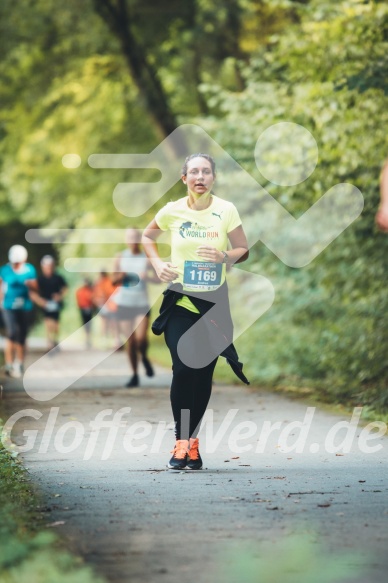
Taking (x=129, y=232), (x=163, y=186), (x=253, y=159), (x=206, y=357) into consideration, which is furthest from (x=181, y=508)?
(x=163, y=186)

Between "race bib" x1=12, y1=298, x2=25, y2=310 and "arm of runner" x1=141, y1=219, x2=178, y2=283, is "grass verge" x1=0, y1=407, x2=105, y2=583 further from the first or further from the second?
"race bib" x1=12, y1=298, x2=25, y2=310

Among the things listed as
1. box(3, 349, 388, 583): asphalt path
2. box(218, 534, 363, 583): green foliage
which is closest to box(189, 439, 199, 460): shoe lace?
box(3, 349, 388, 583): asphalt path

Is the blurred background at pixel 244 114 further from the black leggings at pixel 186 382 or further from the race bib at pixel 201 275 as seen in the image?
the race bib at pixel 201 275

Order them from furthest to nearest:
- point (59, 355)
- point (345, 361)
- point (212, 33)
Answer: point (59, 355)
point (212, 33)
point (345, 361)

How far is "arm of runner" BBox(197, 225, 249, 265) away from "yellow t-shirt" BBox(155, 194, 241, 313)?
52 mm

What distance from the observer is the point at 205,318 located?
7.74 meters

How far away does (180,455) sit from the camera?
7668 mm

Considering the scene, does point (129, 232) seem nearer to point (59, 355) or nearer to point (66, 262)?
point (59, 355)

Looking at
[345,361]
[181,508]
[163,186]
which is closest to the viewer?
[181,508]

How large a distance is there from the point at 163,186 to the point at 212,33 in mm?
5306

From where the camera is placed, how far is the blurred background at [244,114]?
41.8 feet

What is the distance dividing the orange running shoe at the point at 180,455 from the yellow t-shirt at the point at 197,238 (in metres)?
0.85

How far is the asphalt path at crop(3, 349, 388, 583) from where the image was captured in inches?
Result: 183

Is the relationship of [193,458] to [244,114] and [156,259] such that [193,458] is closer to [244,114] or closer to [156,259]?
[156,259]
